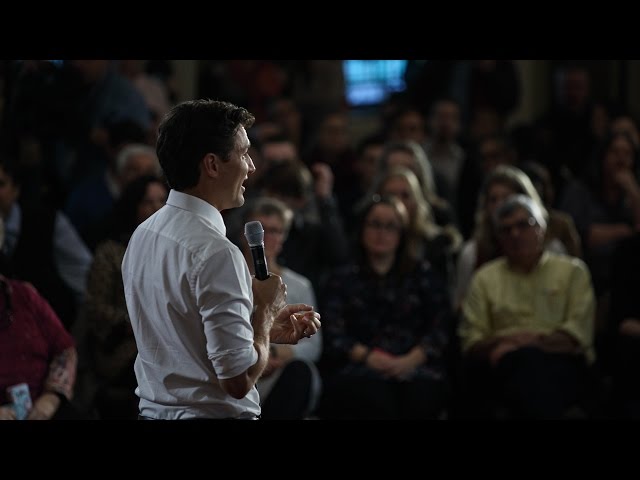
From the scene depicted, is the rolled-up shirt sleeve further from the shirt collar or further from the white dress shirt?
the shirt collar

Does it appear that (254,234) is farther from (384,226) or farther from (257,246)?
(384,226)

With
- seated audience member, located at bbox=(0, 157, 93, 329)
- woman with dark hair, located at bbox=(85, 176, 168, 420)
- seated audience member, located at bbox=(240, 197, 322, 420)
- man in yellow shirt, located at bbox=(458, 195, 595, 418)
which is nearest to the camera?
woman with dark hair, located at bbox=(85, 176, 168, 420)

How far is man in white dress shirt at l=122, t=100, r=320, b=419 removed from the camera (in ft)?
→ 8.57

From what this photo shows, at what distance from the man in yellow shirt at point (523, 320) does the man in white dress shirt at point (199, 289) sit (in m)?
2.66

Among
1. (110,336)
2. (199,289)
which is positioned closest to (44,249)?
(110,336)

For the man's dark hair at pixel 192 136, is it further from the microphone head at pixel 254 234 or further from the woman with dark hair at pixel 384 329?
the woman with dark hair at pixel 384 329

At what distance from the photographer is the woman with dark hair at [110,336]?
193 inches

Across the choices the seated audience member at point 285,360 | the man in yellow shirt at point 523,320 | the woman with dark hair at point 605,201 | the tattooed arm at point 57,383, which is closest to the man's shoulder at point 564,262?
the man in yellow shirt at point 523,320

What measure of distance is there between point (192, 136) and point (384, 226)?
2.78m

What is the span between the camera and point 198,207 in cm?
273

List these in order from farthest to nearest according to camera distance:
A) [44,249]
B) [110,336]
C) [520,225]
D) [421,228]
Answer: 1. [421,228]
2. [520,225]
3. [44,249]
4. [110,336]

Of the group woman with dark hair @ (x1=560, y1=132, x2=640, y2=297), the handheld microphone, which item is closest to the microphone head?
the handheld microphone

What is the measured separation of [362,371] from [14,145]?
220 centimetres

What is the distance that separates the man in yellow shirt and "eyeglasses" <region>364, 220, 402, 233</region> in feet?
1.36
